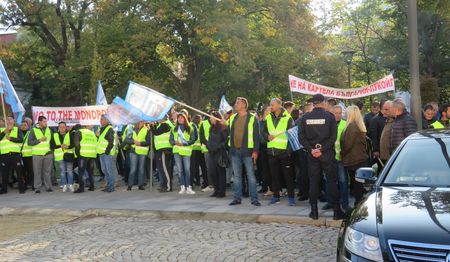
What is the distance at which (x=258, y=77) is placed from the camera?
3139 cm

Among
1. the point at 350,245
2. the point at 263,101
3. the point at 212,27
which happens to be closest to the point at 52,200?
the point at 350,245

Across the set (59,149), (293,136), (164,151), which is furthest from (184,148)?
(59,149)

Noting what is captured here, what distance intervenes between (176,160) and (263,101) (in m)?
22.8

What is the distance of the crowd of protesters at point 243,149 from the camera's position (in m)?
8.66

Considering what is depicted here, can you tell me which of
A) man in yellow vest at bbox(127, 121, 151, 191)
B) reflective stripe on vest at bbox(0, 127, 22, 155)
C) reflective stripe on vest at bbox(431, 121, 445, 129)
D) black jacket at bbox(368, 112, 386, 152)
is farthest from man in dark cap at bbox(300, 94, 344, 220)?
reflective stripe on vest at bbox(0, 127, 22, 155)

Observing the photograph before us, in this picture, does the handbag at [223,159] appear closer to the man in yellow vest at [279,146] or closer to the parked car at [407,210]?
the man in yellow vest at [279,146]

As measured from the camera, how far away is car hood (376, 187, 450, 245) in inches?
158

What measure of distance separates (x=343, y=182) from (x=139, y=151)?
19.6ft

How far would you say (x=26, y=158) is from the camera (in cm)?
1468

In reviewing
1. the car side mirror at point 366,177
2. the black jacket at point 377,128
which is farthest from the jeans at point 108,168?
the car side mirror at point 366,177

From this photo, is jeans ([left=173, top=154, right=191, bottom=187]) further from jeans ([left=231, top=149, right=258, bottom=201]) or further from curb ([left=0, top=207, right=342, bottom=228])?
curb ([left=0, top=207, right=342, bottom=228])

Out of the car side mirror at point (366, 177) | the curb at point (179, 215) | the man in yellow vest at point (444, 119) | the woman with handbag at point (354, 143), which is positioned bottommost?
the curb at point (179, 215)

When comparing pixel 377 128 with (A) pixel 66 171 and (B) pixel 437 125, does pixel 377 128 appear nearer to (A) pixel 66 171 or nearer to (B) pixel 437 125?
(B) pixel 437 125

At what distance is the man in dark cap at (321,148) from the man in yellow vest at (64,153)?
7.27 metres
